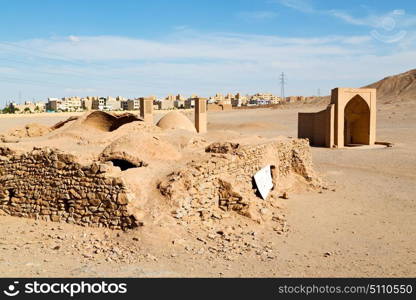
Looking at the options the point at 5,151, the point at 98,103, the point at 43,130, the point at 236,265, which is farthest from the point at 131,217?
the point at 98,103

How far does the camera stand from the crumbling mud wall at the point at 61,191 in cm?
757

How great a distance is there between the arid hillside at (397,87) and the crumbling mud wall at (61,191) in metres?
53.6

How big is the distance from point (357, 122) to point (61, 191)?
64.8 ft

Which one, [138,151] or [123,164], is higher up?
[138,151]

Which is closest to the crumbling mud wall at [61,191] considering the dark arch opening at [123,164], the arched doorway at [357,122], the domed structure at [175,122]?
the dark arch opening at [123,164]

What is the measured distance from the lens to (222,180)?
8.77m

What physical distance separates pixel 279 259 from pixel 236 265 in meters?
0.82

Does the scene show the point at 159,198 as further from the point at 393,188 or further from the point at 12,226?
the point at 393,188

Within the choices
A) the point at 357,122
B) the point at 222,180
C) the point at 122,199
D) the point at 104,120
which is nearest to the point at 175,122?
the point at 104,120

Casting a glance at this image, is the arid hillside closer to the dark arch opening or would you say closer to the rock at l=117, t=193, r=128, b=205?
the dark arch opening

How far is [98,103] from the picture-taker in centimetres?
9350

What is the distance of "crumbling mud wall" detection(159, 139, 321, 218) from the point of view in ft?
26.0

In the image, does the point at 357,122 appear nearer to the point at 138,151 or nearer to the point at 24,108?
the point at 138,151

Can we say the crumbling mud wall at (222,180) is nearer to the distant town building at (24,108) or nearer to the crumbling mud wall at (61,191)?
the crumbling mud wall at (61,191)
